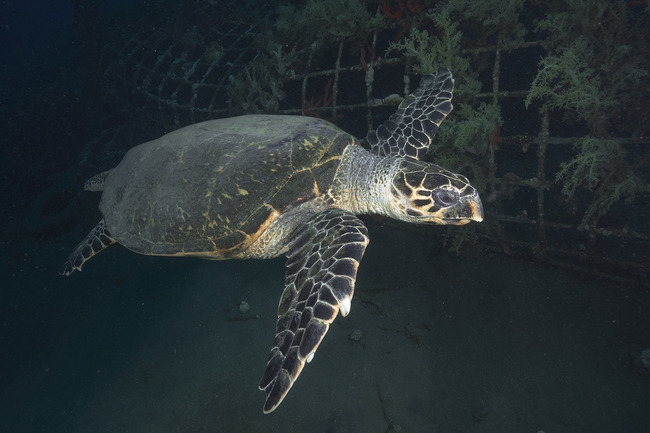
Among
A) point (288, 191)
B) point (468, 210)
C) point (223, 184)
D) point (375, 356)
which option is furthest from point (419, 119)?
point (375, 356)

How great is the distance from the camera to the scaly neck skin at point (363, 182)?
3270 millimetres

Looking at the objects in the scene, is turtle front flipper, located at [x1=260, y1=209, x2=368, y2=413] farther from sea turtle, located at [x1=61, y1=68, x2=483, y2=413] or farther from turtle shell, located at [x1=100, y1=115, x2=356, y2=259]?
turtle shell, located at [x1=100, y1=115, x2=356, y2=259]

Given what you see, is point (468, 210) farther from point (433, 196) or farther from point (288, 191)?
point (288, 191)

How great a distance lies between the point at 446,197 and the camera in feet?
9.19

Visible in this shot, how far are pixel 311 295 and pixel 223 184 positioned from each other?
160 cm

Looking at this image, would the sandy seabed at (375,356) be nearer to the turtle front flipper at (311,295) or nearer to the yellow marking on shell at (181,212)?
the turtle front flipper at (311,295)

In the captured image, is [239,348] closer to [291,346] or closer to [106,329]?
A: [291,346]

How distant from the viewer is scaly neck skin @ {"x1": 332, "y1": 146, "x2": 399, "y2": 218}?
327 centimetres

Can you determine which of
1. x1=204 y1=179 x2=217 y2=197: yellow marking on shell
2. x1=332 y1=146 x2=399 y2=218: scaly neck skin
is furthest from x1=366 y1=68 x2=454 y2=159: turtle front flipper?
x1=204 y1=179 x2=217 y2=197: yellow marking on shell

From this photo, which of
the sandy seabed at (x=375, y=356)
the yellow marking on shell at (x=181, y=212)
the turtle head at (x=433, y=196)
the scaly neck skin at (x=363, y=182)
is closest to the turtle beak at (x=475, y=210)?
the turtle head at (x=433, y=196)

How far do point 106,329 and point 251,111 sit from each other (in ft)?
14.3

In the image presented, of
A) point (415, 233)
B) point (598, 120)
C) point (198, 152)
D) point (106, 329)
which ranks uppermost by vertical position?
point (598, 120)

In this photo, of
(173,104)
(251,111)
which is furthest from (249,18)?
(251,111)

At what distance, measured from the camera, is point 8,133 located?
11375mm
